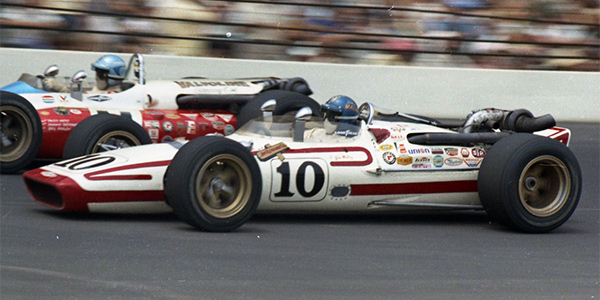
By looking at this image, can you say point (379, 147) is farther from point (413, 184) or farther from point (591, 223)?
point (591, 223)

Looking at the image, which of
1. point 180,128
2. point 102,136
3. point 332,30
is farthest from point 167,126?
point 332,30

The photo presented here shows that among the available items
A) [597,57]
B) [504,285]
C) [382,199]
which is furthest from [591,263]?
[597,57]

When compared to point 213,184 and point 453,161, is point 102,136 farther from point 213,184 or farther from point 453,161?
point 453,161

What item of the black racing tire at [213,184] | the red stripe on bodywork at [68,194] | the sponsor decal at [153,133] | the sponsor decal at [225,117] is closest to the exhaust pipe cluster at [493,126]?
the black racing tire at [213,184]

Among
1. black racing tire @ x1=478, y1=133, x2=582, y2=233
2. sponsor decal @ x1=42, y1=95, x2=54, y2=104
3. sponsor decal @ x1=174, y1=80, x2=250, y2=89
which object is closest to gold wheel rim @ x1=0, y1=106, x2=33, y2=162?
sponsor decal @ x1=42, y1=95, x2=54, y2=104

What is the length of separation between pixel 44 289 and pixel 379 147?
330 cm

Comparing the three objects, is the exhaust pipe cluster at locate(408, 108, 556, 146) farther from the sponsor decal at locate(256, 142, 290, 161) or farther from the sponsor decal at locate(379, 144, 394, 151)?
the sponsor decal at locate(256, 142, 290, 161)

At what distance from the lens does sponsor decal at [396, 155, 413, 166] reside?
7.58m

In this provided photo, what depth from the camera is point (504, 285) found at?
5.74 m

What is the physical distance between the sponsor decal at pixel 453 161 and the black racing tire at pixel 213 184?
5.52 ft

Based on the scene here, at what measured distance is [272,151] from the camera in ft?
23.9

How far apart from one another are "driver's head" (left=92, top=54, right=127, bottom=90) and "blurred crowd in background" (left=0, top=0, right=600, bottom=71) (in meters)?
3.38

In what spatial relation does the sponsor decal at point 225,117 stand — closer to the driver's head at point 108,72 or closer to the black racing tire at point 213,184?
the driver's head at point 108,72

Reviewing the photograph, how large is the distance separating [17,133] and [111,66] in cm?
174
